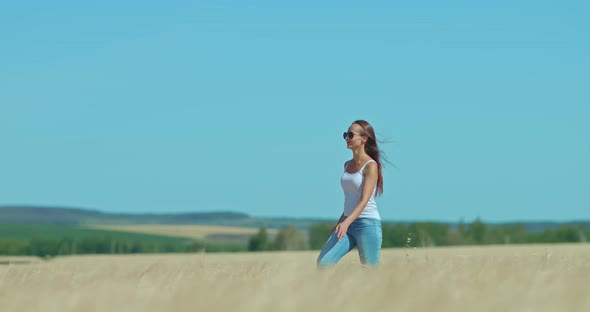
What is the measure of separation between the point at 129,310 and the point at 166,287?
1.51 meters

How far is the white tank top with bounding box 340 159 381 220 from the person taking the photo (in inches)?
370

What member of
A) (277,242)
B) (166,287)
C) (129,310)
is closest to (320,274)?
(166,287)

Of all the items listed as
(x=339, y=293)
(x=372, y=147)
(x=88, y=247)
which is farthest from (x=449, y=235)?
(x=339, y=293)

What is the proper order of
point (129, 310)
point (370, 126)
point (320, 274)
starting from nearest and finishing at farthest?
point (129, 310) → point (320, 274) → point (370, 126)

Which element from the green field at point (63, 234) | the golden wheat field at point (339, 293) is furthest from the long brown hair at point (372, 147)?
the green field at point (63, 234)

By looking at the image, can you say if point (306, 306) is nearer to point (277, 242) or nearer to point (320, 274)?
point (320, 274)

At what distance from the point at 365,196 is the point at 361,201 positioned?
61 mm

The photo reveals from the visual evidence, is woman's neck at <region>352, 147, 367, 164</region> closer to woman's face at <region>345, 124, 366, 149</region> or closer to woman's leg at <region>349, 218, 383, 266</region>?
woman's face at <region>345, 124, 366, 149</region>

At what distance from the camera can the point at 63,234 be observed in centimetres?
9412

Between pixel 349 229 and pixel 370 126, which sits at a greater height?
pixel 370 126

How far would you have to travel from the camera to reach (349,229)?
955 centimetres

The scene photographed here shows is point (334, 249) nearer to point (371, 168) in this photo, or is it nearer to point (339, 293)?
point (371, 168)

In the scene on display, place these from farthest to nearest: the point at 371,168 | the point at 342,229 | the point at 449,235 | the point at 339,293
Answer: the point at 449,235 < the point at 371,168 < the point at 342,229 < the point at 339,293

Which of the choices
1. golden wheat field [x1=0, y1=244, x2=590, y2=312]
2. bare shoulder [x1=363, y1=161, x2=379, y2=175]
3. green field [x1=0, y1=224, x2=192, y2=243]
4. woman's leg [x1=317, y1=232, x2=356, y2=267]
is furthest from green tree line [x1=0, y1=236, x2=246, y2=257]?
golden wheat field [x1=0, y1=244, x2=590, y2=312]
